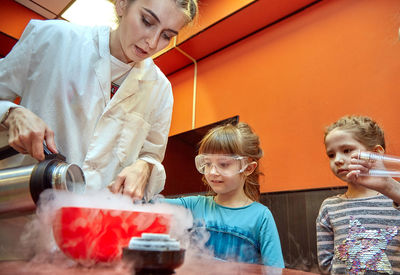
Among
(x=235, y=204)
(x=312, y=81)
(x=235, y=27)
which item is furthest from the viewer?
(x=235, y=27)

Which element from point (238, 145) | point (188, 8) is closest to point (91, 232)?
point (188, 8)

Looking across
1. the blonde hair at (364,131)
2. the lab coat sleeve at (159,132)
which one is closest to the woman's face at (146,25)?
the lab coat sleeve at (159,132)

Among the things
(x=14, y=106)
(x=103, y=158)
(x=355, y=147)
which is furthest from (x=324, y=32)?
(x=14, y=106)

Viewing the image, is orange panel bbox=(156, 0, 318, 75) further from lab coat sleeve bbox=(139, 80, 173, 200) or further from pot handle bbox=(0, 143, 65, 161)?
pot handle bbox=(0, 143, 65, 161)

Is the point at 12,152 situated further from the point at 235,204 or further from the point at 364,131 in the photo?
the point at 364,131

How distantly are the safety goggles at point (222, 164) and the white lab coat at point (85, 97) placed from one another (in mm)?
411

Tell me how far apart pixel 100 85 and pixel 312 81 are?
2.01 meters

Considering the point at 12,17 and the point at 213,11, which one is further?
the point at 12,17

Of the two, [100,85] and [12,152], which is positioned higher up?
[100,85]

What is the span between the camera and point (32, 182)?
70cm

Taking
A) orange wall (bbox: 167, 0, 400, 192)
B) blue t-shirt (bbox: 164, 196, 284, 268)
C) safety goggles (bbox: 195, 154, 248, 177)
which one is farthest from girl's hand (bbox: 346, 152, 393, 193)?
orange wall (bbox: 167, 0, 400, 192)

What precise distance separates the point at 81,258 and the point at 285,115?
252cm

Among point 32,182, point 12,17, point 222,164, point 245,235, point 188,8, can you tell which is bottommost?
point 245,235

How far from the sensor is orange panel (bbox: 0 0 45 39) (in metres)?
4.02
